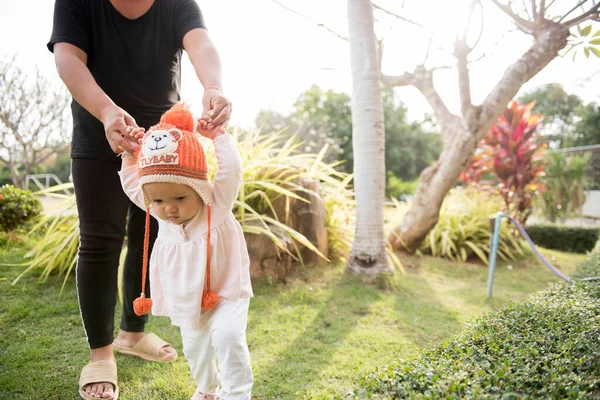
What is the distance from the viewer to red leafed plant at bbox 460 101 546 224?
22.2ft

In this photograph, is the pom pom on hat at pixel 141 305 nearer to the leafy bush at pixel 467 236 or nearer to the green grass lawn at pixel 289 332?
the green grass lawn at pixel 289 332

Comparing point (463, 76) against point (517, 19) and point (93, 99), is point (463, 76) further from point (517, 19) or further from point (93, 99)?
point (93, 99)

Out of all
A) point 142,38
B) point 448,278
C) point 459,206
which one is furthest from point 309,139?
point 142,38

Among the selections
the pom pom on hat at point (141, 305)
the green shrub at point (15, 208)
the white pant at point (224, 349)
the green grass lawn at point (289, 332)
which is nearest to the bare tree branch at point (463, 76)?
the green grass lawn at point (289, 332)

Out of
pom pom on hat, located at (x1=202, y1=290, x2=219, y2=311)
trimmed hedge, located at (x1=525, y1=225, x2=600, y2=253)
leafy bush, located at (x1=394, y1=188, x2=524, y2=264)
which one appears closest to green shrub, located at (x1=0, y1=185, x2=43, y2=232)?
pom pom on hat, located at (x1=202, y1=290, x2=219, y2=311)

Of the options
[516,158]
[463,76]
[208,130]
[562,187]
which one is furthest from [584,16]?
[562,187]

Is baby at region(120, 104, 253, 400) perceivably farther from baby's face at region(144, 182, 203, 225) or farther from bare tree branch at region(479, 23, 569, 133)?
bare tree branch at region(479, 23, 569, 133)

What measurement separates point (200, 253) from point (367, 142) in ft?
8.36

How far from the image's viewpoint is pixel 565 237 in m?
7.52

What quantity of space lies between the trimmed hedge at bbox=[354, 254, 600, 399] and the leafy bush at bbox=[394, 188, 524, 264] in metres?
4.07

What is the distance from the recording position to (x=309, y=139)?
44.8 feet

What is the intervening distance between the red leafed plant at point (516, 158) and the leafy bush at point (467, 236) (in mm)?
517

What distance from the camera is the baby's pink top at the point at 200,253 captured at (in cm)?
156

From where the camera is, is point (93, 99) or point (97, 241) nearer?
point (93, 99)
